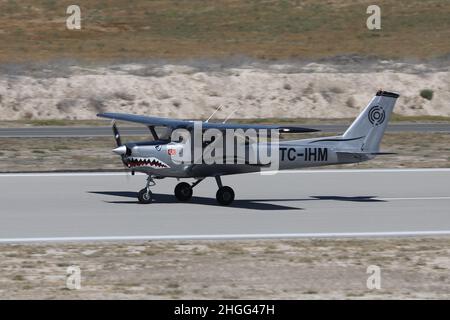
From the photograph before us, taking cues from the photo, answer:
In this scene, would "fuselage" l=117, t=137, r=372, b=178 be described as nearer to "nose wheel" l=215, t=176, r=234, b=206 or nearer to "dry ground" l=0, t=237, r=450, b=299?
"nose wheel" l=215, t=176, r=234, b=206

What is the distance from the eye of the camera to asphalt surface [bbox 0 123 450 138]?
3941 cm

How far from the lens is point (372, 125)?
2345 centimetres

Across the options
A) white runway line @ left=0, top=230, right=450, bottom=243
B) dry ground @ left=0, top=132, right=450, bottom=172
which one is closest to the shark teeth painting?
white runway line @ left=0, top=230, right=450, bottom=243

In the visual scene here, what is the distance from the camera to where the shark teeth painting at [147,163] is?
2144 cm

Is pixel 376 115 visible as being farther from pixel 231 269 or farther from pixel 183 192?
pixel 231 269

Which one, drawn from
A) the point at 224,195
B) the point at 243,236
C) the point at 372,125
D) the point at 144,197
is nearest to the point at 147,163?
the point at 144,197

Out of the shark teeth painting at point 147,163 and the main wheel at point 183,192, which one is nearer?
the shark teeth painting at point 147,163

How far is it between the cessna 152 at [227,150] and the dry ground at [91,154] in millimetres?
6744

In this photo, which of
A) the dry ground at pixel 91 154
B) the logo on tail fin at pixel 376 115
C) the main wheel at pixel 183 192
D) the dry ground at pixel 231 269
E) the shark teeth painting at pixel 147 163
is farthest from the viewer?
the dry ground at pixel 91 154

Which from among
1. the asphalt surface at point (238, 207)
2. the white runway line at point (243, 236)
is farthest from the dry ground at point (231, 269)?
the asphalt surface at point (238, 207)

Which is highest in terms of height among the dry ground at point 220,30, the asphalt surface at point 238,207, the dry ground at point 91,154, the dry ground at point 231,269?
the dry ground at point 220,30

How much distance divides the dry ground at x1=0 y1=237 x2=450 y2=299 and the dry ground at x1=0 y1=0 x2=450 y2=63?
43.8 meters

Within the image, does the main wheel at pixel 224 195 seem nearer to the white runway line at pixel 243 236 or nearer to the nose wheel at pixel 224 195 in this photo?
the nose wheel at pixel 224 195

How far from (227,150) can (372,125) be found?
386cm
